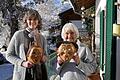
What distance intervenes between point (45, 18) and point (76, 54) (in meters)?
16.9

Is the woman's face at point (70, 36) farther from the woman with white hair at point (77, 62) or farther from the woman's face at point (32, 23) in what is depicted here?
the woman's face at point (32, 23)

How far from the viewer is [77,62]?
7.30 ft

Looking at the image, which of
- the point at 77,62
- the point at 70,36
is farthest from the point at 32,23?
the point at 77,62

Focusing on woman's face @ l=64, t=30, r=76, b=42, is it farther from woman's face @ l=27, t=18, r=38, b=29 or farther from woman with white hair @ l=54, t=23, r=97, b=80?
woman's face @ l=27, t=18, r=38, b=29

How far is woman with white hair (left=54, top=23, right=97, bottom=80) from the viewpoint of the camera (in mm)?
2146

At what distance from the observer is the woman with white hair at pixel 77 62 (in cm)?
215

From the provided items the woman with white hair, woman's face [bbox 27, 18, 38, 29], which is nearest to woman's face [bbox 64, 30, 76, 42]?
the woman with white hair

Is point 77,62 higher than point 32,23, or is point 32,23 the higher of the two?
point 32,23

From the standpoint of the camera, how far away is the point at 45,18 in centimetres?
1908

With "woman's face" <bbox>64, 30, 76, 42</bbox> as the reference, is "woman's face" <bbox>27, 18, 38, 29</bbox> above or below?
above

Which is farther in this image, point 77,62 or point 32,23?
point 32,23

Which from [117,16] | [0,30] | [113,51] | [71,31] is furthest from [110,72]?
[0,30]

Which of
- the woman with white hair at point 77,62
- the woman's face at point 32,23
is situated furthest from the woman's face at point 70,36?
the woman's face at point 32,23

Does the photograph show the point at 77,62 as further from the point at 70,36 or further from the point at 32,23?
the point at 32,23
